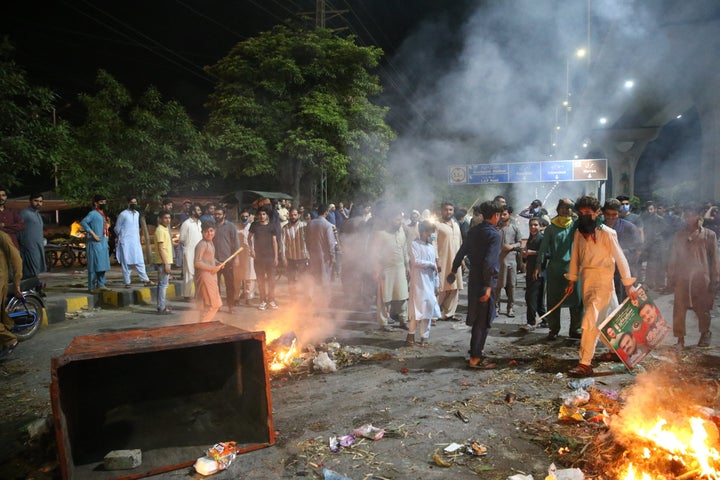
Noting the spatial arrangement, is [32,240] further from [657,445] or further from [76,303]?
[657,445]

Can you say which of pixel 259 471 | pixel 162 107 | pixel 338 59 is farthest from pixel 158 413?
pixel 338 59

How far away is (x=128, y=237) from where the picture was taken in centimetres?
1016

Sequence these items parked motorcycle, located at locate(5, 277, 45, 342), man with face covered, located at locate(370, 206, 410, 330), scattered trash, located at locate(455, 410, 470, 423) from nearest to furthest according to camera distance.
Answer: scattered trash, located at locate(455, 410, 470, 423)
parked motorcycle, located at locate(5, 277, 45, 342)
man with face covered, located at locate(370, 206, 410, 330)

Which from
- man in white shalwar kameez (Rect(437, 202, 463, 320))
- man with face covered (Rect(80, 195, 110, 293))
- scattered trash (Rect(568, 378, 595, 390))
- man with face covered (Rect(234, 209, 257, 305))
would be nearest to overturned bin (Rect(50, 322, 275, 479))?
scattered trash (Rect(568, 378, 595, 390))

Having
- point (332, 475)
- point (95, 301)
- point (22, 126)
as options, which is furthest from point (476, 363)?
point (22, 126)

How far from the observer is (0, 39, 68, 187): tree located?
26.9 feet

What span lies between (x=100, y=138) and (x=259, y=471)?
47.0ft

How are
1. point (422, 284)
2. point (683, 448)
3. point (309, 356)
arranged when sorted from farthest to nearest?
point (422, 284)
point (309, 356)
point (683, 448)

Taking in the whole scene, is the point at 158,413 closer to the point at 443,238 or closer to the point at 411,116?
the point at 443,238

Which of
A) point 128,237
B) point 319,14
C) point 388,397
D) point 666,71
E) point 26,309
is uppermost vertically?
point 319,14

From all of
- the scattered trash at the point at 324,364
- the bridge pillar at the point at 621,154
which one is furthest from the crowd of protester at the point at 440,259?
the bridge pillar at the point at 621,154

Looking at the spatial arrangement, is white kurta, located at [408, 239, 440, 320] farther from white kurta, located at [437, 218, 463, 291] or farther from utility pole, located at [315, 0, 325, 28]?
utility pole, located at [315, 0, 325, 28]

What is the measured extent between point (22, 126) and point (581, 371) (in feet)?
31.7

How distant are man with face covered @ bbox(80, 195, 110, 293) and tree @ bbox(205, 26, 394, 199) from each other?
1107cm
